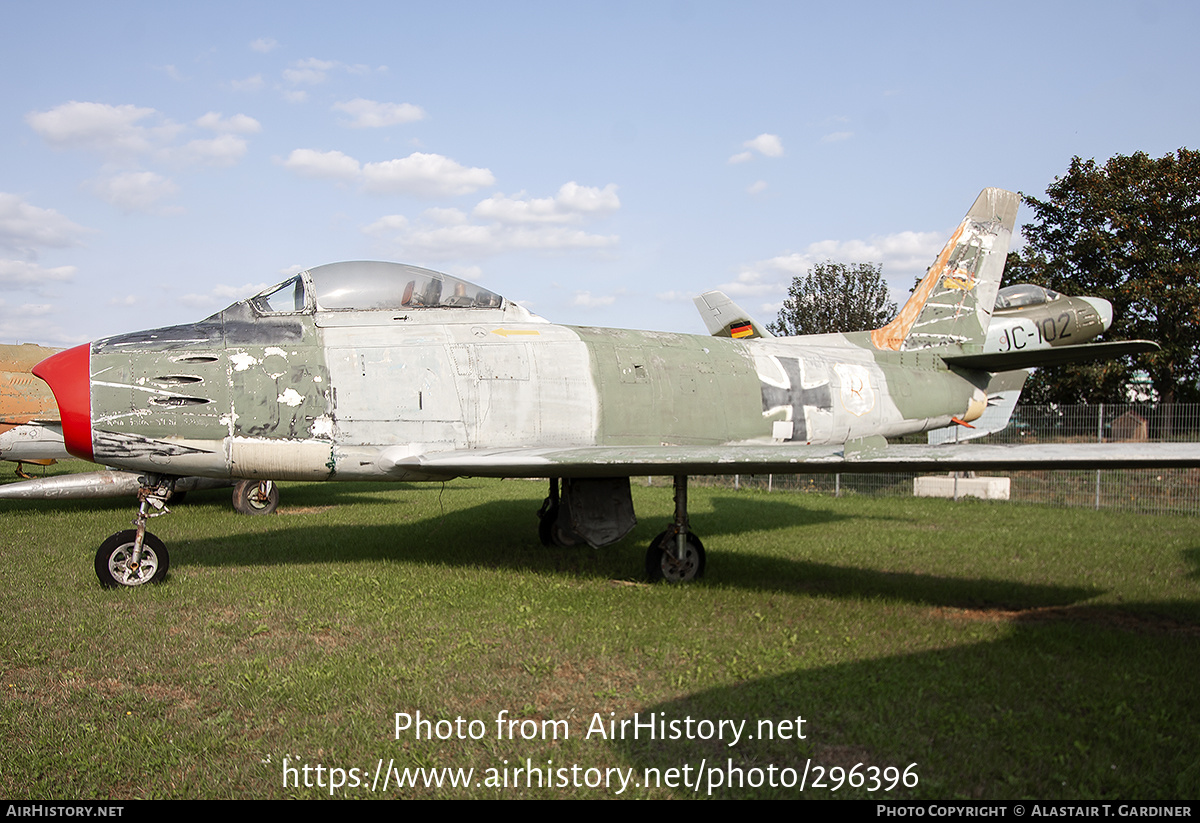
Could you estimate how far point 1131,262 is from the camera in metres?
24.0

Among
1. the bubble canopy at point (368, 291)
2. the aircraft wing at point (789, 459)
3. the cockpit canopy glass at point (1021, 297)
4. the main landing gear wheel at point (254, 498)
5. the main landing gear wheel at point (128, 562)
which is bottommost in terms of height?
the main landing gear wheel at point (254, 498)

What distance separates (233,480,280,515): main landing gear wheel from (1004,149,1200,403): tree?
23.5 metres

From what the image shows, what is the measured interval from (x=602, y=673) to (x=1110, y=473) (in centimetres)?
1451

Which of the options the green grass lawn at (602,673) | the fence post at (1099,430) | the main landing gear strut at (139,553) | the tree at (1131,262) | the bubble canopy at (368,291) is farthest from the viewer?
the tree at (1131,262)

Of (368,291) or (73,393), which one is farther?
(368,291)

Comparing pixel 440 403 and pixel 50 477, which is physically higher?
pixel 440 403

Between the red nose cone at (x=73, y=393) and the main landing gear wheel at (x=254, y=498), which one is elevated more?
the red nose cone at (x=73, y=393)

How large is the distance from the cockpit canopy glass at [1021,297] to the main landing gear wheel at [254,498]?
43.9 feet

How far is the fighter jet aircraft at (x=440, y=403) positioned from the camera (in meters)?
6.48

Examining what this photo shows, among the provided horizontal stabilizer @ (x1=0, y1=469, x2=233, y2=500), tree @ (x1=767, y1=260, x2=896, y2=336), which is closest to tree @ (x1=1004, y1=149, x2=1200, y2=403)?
tree @ (x1=767, y1=260, x2=896, y2=336)

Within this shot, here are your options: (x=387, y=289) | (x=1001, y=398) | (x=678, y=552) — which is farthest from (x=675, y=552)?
(x=1001, y=398)

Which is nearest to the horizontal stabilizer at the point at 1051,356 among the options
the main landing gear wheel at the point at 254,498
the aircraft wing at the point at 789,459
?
the aircraft wing at the point at 789,459

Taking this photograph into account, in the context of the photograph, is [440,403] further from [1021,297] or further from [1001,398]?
[1021,297]

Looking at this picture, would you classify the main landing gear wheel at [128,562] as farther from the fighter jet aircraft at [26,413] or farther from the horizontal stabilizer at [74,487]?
the fighter jet aircraft at [26,413]
